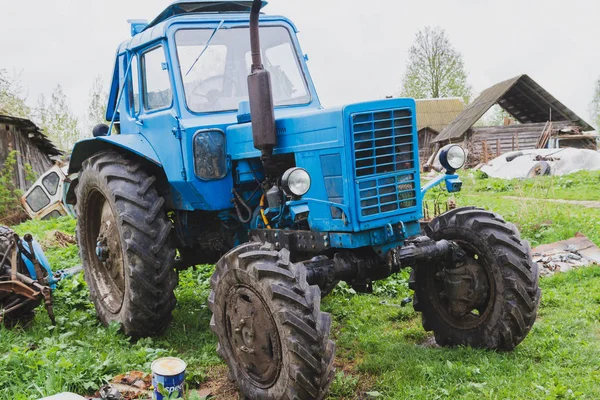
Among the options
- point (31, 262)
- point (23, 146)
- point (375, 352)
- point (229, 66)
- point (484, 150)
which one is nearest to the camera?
point (375, 352)

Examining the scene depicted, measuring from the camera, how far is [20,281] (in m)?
5.64

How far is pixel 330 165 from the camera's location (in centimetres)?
439

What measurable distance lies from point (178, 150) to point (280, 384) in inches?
86.9

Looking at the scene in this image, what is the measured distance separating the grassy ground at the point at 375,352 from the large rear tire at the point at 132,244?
22 centimetres

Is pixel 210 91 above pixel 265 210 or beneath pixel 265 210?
above

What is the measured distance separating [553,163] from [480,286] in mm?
18405

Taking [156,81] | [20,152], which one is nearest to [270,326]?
[156,81]

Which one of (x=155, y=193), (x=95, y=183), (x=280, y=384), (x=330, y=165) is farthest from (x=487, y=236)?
(x=95, y=183)

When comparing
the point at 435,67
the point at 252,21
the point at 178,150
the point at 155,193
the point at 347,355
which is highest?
the point at 435,67

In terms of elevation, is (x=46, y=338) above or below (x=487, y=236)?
below

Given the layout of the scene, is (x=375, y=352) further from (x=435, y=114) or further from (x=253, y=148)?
(x=435, y=114)

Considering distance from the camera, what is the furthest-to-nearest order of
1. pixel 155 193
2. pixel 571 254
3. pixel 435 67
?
pixel 435 67, pixel 571 254, pixel 155 193

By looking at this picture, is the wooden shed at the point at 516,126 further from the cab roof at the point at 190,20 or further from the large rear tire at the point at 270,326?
the large rear tire at the point at 270,326

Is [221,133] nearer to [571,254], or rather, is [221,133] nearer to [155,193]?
[155,193]
